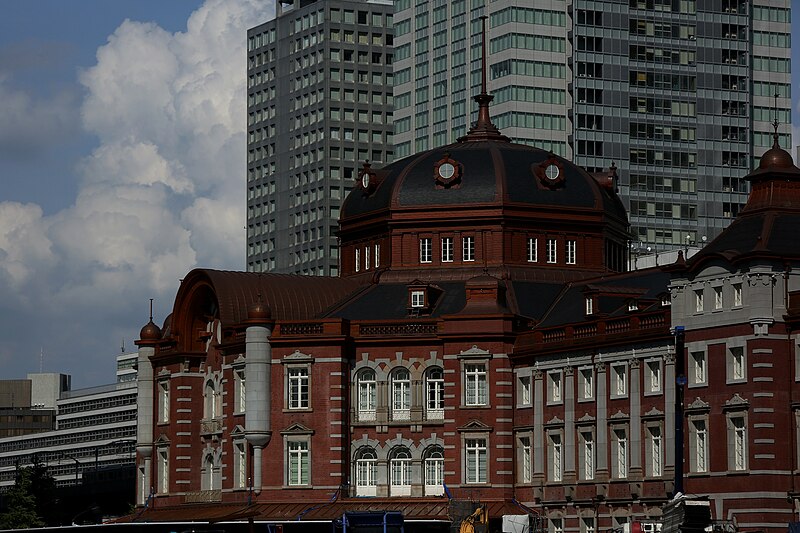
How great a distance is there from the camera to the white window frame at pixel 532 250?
15100 cm

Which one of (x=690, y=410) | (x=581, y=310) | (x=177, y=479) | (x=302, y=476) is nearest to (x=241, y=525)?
(x=302, y=476)

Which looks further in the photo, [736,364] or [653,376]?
[653,376]

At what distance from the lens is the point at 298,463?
14350 centimetres

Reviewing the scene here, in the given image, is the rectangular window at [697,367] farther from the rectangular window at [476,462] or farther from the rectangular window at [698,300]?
the rectangular window at [476,462]

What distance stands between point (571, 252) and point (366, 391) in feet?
61.8

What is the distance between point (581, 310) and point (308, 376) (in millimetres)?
18995

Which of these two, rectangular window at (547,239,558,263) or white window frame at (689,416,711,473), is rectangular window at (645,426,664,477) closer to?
white window frame at (689,416,711,473)

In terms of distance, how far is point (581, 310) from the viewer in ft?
458

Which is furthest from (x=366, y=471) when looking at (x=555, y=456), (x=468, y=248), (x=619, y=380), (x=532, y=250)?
(x=619, y=380)

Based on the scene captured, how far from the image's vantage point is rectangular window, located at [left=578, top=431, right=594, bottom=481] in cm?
13200

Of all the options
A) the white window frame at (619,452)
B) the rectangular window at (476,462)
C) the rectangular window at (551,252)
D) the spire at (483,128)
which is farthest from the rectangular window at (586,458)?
the spire at (483,128)

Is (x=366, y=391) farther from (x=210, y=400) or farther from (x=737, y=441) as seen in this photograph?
(x=737, y=441)

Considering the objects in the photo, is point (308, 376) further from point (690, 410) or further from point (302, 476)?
point (690, 410)

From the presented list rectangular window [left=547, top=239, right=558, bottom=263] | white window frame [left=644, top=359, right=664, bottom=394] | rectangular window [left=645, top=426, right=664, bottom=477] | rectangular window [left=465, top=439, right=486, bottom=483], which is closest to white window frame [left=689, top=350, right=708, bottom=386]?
white window frame [left=644, top=359, right=664, bottom=394]
